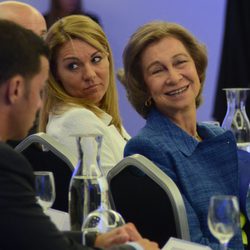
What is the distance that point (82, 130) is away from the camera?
294 cm

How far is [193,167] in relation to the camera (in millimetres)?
2502

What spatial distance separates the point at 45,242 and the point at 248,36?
461 centimetres

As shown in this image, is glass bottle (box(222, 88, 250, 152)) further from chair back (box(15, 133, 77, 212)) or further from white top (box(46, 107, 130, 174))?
chair back (box(15, 133, 77, 212))

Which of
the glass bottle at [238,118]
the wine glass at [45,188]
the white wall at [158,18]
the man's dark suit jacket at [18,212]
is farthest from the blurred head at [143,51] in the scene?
the white wall at [158,18]

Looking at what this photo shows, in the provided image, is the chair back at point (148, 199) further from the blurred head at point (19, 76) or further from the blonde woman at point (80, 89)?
the blurred head at point (19, 76)

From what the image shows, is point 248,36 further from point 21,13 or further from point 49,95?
point 49,95

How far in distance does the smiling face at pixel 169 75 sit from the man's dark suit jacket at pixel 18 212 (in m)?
1.16

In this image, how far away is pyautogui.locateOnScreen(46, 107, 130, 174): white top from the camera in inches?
116

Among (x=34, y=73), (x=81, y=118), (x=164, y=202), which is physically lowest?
(x=164, y=202)

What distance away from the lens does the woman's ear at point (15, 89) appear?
1.62 meters

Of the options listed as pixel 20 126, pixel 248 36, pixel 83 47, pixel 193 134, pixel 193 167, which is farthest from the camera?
pixel 248 36

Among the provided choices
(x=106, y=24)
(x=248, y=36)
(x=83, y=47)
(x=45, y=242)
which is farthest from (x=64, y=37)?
(x=106, y=24)

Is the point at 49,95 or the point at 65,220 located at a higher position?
the point at 49,95

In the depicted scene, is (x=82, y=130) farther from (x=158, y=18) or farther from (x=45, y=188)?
(x=158, y=18)
